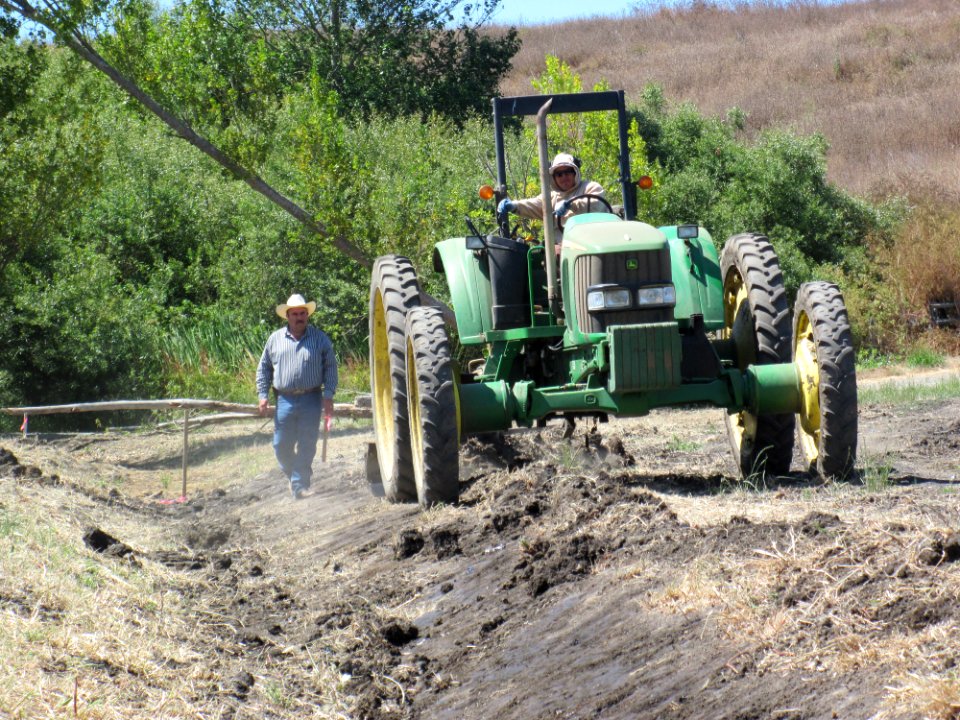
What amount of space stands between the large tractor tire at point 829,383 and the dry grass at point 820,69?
16842 mm

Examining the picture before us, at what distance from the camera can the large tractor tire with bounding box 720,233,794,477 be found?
320 inches

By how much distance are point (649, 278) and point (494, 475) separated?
1.83 m

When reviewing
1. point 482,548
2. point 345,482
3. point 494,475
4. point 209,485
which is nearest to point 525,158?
point 209,485

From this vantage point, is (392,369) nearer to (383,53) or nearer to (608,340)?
(608,340)

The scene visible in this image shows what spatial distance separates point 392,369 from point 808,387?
8.69 feet

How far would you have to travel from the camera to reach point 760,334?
816 cm

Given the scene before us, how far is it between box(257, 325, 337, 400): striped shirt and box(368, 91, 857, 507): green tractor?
1876 mm

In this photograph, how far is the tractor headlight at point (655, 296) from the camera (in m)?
7.52

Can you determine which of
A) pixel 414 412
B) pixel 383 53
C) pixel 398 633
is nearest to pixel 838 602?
pixel 398 633

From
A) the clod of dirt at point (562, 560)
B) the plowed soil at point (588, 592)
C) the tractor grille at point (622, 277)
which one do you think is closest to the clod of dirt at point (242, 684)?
the plowed soil at point (588, 592)

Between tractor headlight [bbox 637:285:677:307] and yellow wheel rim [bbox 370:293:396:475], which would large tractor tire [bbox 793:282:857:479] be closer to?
tractor headlight [bbox 637:285:677:307]

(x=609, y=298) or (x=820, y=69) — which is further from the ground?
(x=820, y=69)

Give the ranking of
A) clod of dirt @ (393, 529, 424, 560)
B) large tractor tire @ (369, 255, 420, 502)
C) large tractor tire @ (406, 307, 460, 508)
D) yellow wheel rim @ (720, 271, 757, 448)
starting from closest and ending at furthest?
1. clod of dirt @ (393, 529, 424, 560)
2. large tractor tire @ (406, 307, 460, 508)
3. large tractor tire @ (369, 255, 420, 502)
4. yellow wheel rim @ (720, 271, 757, 448)

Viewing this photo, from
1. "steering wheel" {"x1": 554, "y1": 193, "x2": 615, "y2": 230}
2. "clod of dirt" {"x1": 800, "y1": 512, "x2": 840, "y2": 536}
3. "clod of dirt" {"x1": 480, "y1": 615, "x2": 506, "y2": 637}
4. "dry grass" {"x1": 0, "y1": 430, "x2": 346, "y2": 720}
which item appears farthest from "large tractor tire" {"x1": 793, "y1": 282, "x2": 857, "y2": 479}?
"dry grass" {"x1": 0, "y1": 430, "x2": 346, "y2": 720}
